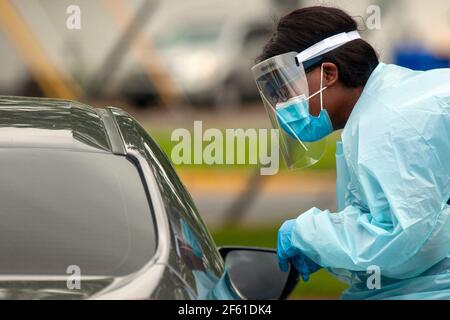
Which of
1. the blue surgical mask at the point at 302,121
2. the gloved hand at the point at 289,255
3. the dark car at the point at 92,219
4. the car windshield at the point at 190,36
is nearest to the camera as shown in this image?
the dark car at the point at 92,219

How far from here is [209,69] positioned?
1388 centimetres

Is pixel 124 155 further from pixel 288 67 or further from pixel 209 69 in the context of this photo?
pixel 209 69

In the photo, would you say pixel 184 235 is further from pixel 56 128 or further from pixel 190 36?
pixel 190 36

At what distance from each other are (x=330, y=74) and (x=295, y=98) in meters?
0.19

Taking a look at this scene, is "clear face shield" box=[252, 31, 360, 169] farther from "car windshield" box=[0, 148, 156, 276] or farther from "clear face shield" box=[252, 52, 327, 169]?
"car windshield" box=[0, 148, 156, 276]

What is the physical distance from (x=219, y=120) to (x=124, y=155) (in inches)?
401

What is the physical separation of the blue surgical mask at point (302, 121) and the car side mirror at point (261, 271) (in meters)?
0.42

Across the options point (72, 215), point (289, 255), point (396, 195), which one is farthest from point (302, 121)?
point (72, 215)

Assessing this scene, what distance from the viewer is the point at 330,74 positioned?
3.74m

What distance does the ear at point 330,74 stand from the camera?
373cm

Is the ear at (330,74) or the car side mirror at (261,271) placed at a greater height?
the ear at (330,74)

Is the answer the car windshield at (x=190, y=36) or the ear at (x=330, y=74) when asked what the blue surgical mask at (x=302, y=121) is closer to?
the ear at (x=330, y=74)

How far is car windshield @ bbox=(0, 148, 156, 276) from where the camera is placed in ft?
9.01

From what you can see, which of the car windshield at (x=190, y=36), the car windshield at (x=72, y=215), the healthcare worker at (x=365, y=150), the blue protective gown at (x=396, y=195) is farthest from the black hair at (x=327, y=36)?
the car windshield at (x=190, y=36)
